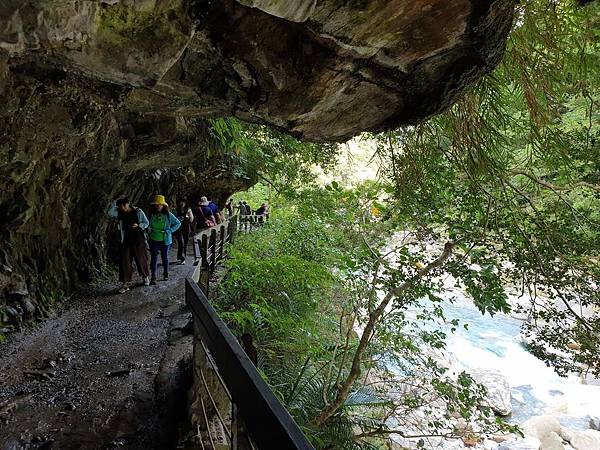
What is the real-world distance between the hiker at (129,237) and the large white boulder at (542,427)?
14.6 metres

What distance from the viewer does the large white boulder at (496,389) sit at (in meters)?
15.9

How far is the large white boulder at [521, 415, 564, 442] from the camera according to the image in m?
14.8

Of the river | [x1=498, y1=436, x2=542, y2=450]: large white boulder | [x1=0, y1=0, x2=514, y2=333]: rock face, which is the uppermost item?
[x1=0, y1=0, x2=514, y2=333]: rock face

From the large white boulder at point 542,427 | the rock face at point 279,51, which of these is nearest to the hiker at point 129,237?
the rock face at point 279,51

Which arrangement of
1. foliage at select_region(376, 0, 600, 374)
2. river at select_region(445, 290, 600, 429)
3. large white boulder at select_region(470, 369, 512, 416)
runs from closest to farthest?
foliage at select_region(376, 0, 600, 374) < large white boulder at select_region(470, 369, 512, 416) < river at select_region(445, 290, 600, 429)

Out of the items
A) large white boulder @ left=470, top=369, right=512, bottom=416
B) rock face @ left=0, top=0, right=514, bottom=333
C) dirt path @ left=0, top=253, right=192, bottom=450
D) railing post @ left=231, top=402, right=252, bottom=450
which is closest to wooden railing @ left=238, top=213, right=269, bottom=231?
dirt path @ left=0, top=253, right=192, bottom=450

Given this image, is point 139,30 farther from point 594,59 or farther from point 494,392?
point 494,392

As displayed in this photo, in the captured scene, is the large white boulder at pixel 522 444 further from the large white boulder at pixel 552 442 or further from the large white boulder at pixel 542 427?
the large white boulder at pixel 542 427

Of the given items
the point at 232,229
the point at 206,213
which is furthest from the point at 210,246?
the point at 232,229

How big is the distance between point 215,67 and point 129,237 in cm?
525

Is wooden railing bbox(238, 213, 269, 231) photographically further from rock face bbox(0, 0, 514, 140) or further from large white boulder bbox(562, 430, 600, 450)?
large white boulder bbox(562, 430, 600, 450)

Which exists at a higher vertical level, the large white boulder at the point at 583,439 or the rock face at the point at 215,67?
the rock face at the point at 215,67

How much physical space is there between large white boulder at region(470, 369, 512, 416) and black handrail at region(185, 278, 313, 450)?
16228 millimetres

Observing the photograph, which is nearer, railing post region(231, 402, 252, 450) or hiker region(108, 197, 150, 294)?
railing post region(231, 402, 252, 450)
